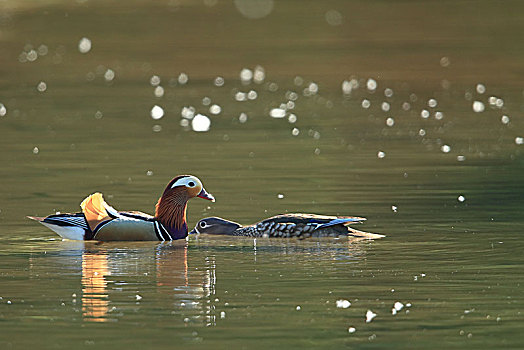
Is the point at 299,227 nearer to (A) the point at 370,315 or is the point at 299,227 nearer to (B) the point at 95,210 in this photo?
(B) the point at 95,210

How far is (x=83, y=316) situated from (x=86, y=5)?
39.1 meters

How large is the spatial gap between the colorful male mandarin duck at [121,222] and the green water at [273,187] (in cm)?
18

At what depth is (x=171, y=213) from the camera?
44.0 ft

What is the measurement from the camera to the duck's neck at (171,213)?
1337cm

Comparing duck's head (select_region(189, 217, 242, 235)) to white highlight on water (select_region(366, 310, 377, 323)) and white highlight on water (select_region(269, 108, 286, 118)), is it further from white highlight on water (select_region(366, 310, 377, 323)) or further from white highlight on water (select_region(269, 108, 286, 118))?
white highlight on water (select_region(269, 108, 286, 118))

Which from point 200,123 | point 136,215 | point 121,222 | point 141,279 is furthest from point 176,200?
point 200,123

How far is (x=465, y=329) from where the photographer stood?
31.2ft

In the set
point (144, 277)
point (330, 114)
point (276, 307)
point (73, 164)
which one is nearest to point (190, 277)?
point (144, 277)

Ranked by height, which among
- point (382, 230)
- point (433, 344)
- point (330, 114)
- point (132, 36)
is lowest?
point (433, 344)

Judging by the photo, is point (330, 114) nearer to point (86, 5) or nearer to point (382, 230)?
point (382, 230)

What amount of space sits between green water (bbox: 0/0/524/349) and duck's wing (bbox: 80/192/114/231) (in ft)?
1.05

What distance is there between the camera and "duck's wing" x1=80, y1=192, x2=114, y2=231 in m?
13.2

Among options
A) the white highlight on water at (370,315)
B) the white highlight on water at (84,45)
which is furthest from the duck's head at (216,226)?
the white highlight on water at (84,45)

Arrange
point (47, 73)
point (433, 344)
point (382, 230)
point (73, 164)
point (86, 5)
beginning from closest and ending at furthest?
point (433, 344), point (382, 230), point (73, 164), point (47, 73), point (86, 5)
